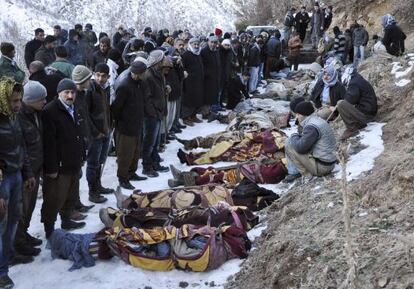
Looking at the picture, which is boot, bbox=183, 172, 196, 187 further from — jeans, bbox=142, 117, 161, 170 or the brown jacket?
the brown jacket

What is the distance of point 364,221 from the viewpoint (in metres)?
4.48

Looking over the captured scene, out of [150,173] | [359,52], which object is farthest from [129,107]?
[359,52]

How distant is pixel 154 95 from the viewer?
26.5 feet

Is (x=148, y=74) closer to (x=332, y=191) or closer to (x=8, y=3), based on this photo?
(x=332, y=191)

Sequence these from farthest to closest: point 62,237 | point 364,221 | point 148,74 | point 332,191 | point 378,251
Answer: point 148,74 < point 332,191 < point 62,237 < point 364,221 < point 378,251

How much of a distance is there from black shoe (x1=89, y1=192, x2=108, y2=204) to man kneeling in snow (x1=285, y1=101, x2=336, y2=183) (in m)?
2.70

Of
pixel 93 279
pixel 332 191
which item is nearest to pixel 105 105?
pixel 93 279

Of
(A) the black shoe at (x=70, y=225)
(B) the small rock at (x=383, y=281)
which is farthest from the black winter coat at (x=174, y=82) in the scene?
(B) the small rock at (x=383, y=281)

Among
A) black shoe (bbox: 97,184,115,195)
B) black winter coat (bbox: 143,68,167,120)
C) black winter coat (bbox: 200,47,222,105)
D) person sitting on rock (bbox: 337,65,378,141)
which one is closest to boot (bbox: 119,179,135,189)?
black shoe (bbox: 97,184,115,195)

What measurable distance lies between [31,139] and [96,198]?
2.13 meters

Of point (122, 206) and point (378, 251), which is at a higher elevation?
point (378, 251)

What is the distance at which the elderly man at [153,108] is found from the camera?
801cm

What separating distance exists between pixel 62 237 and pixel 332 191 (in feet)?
9.95

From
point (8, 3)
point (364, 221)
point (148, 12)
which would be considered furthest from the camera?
point (148, 12)
